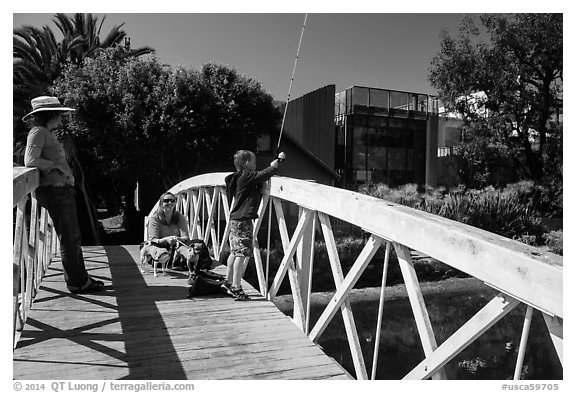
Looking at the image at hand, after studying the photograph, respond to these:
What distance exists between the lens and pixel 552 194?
14969mm

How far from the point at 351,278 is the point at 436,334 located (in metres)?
8.17

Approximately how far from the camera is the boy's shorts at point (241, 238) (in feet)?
12.0

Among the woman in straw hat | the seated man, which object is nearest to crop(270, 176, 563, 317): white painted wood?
the woman in straw hat

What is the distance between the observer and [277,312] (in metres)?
3.39

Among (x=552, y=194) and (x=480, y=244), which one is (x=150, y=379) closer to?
(x=480, y=244)

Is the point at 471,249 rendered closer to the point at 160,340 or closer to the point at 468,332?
the point at 468,332

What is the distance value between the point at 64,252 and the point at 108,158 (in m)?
11.4

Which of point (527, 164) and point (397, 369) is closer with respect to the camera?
point (397, 369)

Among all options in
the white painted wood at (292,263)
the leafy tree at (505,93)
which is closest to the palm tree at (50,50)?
the leafy tree at (505,93)

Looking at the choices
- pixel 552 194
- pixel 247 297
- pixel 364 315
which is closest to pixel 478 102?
pixel 552 194

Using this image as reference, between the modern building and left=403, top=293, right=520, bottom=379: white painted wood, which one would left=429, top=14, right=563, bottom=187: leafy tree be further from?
left=403, top=293, right=520, bottom=379: white painted wood

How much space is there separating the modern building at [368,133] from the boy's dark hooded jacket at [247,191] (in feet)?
43.7

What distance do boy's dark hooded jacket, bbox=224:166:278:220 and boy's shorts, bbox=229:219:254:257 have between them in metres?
0.05

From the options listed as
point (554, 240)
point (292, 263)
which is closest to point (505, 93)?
point (554, 240)
